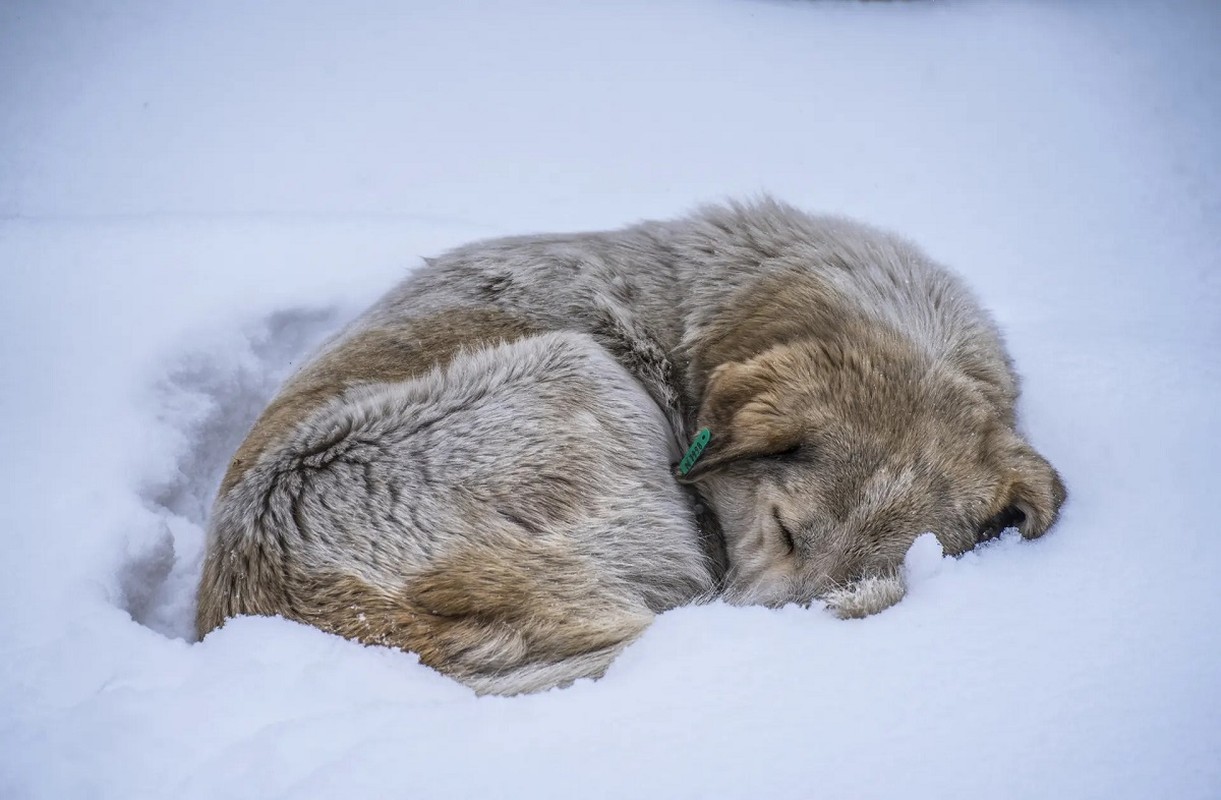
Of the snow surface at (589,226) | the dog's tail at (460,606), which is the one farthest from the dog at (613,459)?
the snow surface at (589,226)

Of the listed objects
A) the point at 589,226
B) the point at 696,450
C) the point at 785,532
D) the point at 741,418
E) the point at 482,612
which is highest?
the point at 589,226

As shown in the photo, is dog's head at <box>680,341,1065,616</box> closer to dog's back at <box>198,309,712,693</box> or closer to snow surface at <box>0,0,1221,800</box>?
snow surface at <box>0,0,1221,800</box>

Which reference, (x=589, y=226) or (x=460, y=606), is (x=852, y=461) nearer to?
(x=460, y=606)

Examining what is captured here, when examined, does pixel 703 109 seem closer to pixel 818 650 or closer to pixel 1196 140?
pixel 1196 140

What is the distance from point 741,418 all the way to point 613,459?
1.83 ft

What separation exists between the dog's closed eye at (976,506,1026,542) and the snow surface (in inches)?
4.7

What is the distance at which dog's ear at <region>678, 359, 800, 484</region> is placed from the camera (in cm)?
320

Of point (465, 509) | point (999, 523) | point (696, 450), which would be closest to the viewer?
point (465, 509)

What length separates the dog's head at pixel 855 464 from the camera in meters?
3.10

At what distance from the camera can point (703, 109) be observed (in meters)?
6.46

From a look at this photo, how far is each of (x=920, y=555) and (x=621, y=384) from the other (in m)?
1.39

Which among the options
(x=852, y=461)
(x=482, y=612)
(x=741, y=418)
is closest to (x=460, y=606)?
(x=482, y=612)

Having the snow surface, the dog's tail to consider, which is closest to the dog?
the dog's tail

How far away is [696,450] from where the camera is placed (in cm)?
338
